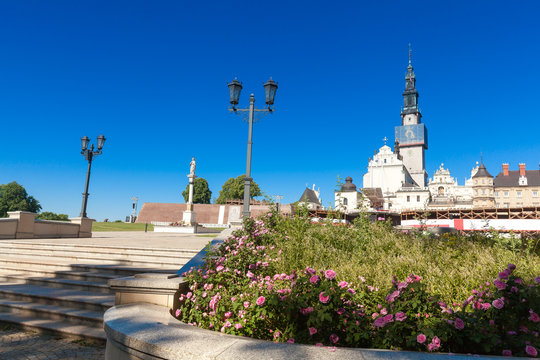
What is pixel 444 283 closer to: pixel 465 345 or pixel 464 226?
pixel 465 345

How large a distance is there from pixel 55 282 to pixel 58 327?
7.65ft

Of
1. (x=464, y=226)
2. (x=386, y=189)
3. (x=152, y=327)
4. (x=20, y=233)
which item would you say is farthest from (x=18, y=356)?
(x=386, y=189)

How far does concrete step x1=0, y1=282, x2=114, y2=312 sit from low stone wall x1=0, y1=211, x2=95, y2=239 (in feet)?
28.9

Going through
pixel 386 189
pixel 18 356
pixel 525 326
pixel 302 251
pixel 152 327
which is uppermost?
pixel 386 189

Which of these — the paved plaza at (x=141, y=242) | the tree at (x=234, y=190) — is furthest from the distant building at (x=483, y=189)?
the paved plaza at (x=141, y=242)

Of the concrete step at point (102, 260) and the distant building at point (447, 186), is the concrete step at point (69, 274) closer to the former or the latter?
the concrete step at point (102, 260)

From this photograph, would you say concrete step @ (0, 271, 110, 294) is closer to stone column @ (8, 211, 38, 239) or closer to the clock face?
stone column @ (8, 211, 38, 239)

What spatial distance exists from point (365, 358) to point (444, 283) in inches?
80.2

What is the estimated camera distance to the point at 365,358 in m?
2.23

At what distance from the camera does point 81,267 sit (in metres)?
7.70

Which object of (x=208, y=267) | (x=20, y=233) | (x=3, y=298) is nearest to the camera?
(x=208, y=267)

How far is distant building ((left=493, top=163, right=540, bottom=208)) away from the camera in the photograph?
256 feet

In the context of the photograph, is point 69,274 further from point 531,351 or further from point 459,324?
point 531,351

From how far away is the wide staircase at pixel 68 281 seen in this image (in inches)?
210
